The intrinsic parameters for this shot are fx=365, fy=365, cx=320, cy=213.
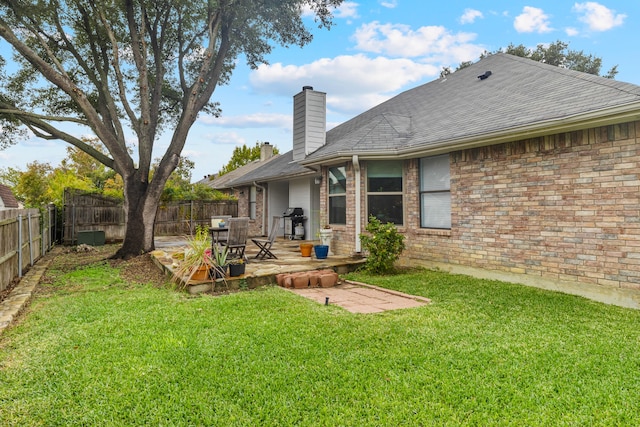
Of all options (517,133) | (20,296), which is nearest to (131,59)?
(20,296)

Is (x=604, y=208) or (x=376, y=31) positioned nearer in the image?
(x=604, y=208)

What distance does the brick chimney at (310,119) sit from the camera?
10.9 m

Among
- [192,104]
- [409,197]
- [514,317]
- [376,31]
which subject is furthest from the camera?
[376,31]

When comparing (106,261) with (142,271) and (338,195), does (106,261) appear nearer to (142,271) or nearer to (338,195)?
(142,271)

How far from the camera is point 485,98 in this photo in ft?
27.5

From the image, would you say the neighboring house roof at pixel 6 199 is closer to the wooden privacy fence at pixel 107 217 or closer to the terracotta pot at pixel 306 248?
the wooden privacy fence at pixel 107 217

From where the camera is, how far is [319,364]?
3232mm

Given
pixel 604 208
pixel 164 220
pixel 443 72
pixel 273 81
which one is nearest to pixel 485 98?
pixel 604 208

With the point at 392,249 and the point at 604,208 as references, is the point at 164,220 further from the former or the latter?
the point at 604,208

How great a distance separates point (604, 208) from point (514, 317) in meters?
2.31

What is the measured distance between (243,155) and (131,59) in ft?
101

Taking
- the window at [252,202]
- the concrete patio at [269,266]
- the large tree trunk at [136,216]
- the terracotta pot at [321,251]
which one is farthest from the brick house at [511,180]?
the window at [252,202]

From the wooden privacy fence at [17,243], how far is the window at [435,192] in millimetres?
7802

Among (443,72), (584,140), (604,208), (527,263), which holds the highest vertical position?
(443,72)
